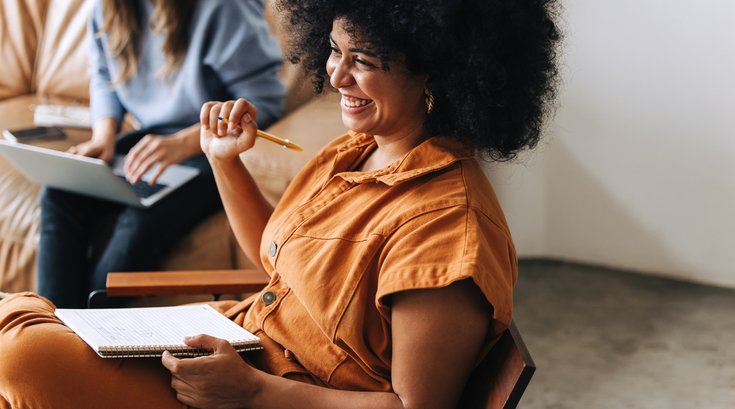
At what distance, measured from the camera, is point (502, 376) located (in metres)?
1.19

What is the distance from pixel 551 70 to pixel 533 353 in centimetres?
141

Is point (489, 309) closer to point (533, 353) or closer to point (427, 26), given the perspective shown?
point (427, 26)

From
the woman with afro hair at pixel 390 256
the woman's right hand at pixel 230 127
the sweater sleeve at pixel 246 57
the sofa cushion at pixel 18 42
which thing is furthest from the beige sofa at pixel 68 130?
the woman with afro hair at pixel 390 256

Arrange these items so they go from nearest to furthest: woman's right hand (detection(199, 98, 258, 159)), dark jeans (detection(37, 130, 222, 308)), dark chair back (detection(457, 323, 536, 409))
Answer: dark chair back (detection(457, 323, 536, 409)) → woman's right hand (detection(199, 98, 258, 159)) → dark jeans (detection(37, 130, 222, 308))

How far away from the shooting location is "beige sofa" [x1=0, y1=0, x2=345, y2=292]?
7.42 feet

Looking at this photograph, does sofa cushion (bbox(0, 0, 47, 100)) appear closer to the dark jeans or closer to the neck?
the dark jeans

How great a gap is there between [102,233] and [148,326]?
0.96 meters

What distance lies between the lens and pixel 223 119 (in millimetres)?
1542

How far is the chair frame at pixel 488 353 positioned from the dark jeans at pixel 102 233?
49 cm

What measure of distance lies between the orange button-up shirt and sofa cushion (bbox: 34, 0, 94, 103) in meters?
1.87

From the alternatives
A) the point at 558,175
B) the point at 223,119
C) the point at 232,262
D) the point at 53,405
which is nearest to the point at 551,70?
the point at 223,119

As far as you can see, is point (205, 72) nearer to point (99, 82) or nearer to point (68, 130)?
point (99, 82)

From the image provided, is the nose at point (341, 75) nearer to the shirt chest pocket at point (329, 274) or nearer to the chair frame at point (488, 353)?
the shirt chest pocket at point (329, 274)

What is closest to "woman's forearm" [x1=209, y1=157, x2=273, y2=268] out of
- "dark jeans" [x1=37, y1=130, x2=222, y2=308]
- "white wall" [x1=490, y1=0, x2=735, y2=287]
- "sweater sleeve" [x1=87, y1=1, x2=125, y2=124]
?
"dark jeans" [x1=37, y1=130, x2=222, y2=308]
